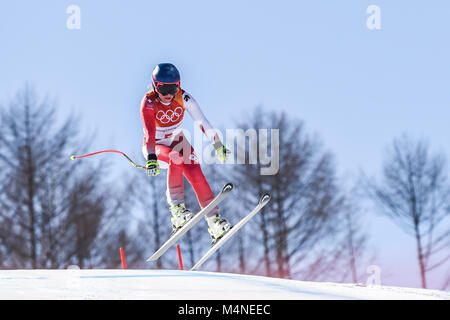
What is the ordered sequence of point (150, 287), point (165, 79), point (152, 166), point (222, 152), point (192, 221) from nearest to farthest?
point (150, 287)
point (152, 166)
point (165, 79)
point (192, 221)
point (222, 152)

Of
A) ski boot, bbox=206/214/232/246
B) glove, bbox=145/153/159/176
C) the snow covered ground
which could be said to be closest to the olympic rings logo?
glove, bbox=145/153/159/176

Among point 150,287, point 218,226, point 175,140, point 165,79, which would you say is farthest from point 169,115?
point 150,287

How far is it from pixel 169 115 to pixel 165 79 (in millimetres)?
496

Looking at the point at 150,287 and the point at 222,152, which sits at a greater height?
the point at 222,152

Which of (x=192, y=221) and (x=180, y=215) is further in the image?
(x=180, y=215)

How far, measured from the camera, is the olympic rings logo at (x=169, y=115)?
23.8ft

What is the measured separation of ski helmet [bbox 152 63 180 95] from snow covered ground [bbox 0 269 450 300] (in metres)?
2.35

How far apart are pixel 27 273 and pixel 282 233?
11.3 meters

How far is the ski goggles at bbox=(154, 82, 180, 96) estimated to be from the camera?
7.11 m

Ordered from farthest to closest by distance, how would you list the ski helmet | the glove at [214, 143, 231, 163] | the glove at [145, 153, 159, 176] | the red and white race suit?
the glove at [214, 143, 231, 163], the red and white race suit, the ski helmet, the glove at [145, 153, 159, 176]

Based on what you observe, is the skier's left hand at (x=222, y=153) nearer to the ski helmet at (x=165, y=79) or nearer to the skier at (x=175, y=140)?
the skier at (x=175, y=140)

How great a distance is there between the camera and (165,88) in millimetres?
7109

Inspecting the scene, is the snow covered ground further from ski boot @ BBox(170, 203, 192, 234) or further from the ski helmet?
the ski helmet

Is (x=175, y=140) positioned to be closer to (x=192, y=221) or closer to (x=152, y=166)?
(x=152, y=166)
